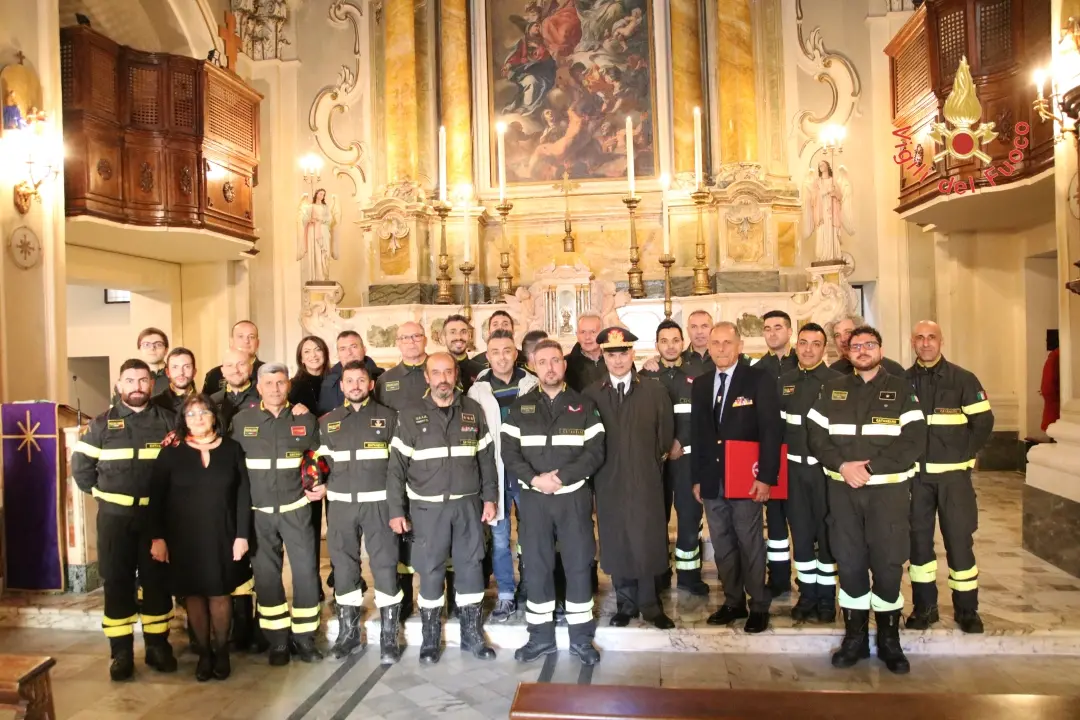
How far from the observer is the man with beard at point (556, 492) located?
4004mm

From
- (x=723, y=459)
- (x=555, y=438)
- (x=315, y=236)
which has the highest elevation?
(x=315, y=236)

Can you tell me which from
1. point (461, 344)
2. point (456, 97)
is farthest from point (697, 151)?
point (461, 344)

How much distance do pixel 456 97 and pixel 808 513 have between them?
837 centimetres

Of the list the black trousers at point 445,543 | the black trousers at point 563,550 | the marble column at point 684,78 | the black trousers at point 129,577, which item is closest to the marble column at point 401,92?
the marble column at point 684,78

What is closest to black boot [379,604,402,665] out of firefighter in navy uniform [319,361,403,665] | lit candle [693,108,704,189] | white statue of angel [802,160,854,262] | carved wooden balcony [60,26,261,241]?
firefighter in navy uniform [319,361,403,665]

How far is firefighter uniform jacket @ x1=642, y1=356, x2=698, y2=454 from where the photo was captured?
15.5 ft

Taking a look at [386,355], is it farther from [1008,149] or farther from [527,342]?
[1008,149]

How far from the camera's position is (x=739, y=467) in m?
4.11

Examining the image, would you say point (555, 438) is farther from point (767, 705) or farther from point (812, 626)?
point (767, 705)

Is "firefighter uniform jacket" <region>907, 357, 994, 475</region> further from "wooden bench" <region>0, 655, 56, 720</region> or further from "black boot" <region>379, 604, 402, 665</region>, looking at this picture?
"wooden bench" <region>0, 655, 56, 720</region>

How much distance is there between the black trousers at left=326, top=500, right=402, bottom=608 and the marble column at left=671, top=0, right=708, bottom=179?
785 cm

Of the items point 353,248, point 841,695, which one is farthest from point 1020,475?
point 353,248

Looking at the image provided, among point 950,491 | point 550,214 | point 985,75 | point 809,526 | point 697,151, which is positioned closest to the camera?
point 950,491

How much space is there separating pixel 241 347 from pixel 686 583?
3.05m
